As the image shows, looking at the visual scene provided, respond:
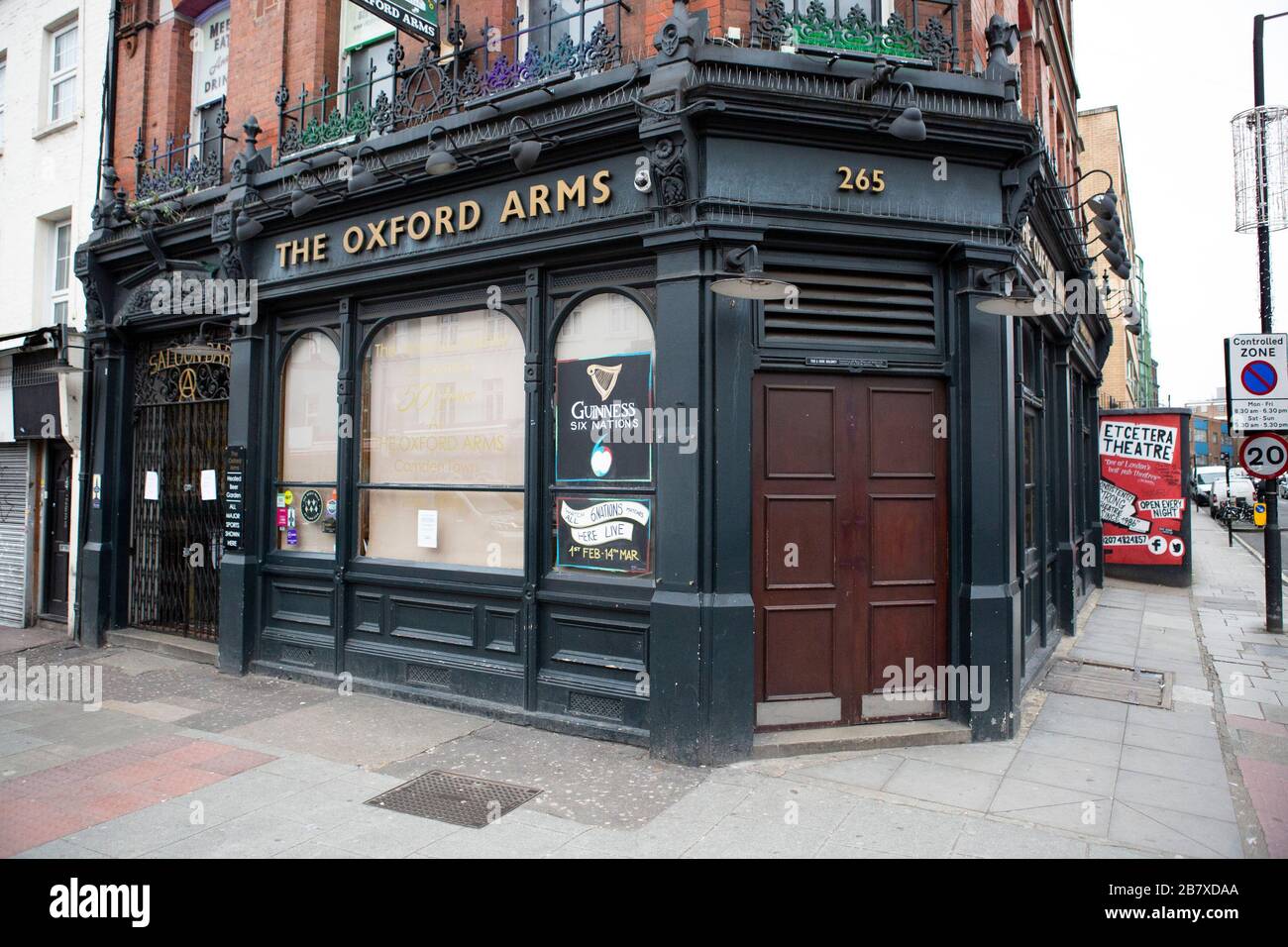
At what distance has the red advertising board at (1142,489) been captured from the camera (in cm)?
1563

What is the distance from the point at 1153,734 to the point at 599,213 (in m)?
6.21

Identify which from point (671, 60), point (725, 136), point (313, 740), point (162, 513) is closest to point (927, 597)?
point (725, 136)

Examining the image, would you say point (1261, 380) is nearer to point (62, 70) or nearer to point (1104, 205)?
point (1104, 205)

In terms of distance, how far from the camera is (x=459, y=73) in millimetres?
7449

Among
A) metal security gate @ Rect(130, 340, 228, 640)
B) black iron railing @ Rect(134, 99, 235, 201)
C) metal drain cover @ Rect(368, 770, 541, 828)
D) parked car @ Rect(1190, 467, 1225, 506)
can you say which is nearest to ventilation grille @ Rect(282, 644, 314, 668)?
metal security gate @ Rect(130, 340, 228, 640)

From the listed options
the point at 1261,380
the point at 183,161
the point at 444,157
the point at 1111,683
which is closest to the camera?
the point at 444,157

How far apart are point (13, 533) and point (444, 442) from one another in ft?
28.3

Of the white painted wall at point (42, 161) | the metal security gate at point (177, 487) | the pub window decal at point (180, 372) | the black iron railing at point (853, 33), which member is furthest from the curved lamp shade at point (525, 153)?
the white painted wall at point (42, 161)

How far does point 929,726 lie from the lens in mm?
6363

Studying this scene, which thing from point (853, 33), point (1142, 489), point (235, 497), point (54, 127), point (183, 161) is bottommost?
point (235, 497)

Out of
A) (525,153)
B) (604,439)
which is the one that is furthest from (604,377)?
(525,153)

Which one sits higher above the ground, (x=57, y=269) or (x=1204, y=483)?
(x=57, y=269)

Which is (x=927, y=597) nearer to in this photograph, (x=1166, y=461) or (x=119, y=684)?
(x=119, y=684)

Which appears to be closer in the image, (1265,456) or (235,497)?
(235,497)
